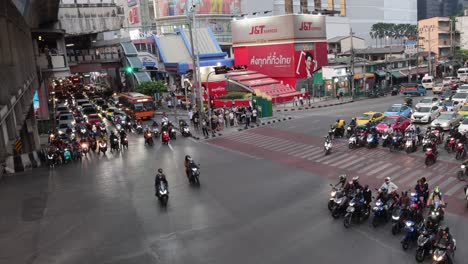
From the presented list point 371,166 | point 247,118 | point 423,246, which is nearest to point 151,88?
point 247,118

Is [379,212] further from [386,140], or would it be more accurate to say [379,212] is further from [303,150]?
[303,150]

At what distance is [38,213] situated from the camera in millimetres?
18109

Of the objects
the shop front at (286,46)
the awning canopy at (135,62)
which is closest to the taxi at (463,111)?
the shop front at (286,46)

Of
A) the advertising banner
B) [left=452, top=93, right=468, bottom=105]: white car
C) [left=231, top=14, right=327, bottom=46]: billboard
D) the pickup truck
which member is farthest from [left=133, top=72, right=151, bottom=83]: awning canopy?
[left=452, top=93, right=468, bottom=105]: white car

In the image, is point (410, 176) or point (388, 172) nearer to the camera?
point (410, 176)

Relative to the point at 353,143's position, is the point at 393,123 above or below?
above

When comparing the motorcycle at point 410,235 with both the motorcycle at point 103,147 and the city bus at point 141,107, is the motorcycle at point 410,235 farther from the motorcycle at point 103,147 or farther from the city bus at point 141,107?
the city bus at point 141,107

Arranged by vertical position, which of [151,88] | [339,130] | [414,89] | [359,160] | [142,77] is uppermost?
[142,77]

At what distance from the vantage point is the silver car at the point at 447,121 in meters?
29.1

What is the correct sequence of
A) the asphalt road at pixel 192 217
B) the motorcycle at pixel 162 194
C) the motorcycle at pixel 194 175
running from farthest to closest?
the motorcycle at pixel 194 175, the motorcycle at pixel 162 194, the asphalt road at pixel 192 217

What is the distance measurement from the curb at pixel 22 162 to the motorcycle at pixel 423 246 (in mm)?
23203

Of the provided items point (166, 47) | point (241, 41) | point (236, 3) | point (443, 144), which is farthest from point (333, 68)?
point (236, 3)

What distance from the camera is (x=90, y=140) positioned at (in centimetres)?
3159

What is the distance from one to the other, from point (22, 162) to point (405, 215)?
2302 cm
